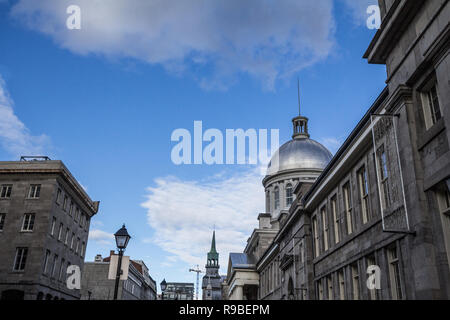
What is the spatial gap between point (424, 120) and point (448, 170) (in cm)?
227

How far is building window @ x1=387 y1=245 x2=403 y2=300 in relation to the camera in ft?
47.9

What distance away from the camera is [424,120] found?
11789 millimetres

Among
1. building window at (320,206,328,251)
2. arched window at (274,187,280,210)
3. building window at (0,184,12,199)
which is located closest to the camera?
building window at (320,206,328,251)

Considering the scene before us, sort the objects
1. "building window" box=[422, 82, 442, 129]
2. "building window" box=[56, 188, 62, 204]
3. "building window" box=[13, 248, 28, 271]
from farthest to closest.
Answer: "building window" box=[56, 188, 62, 204], "building window" box=[13, 248, 28, 271], "building window" box=[422, 82, 442, 129]

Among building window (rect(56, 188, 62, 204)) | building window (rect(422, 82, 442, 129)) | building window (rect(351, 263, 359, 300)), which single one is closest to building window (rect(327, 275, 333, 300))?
building window (rect(351, 263, 359, 300))

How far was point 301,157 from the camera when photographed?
65562mm

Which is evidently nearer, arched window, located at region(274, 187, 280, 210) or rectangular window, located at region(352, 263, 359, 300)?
rectangular window, located at region(352, 263, 359, 300)

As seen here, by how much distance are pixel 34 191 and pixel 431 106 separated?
36.1 m

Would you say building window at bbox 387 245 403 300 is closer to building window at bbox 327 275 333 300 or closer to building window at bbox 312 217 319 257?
building window at bbox 327 275 333 300

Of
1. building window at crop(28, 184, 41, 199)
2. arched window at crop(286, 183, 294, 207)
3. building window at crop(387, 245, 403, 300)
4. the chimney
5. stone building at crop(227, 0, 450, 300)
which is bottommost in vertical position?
building window at crop(387, 245, 403, 300)

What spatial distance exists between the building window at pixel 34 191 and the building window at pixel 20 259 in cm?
488
